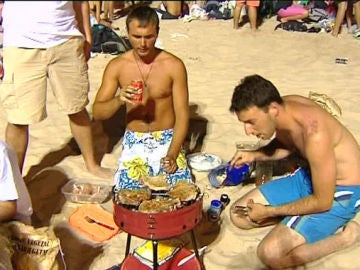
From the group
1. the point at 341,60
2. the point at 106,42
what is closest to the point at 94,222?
the point at 106,42

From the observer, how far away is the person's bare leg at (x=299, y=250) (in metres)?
2.12

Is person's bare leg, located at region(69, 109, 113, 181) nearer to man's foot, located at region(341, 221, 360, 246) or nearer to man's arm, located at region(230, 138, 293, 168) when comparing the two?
man's arm, located at region(230, 138, 293, 168)

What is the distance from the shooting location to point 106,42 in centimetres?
511

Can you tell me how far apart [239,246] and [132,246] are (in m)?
0.48

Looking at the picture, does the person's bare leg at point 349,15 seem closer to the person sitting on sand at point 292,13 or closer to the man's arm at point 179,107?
the person sitting on sand at point 292,13

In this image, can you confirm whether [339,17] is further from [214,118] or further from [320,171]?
[320,171]

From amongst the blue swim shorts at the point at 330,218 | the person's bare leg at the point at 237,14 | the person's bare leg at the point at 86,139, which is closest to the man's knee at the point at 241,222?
the blue swim shorts at the point at 330,218

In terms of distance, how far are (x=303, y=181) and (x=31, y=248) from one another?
1.23 meters

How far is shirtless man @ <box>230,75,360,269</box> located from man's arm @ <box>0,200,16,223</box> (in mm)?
869

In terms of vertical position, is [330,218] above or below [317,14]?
below

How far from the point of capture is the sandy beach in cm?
230

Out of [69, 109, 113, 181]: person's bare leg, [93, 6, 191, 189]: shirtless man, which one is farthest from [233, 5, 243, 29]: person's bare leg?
[93, 6, 191, 189]: shirtless man

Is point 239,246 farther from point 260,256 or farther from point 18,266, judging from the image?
point 18,266

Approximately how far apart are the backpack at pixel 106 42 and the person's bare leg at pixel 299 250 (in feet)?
10.8
